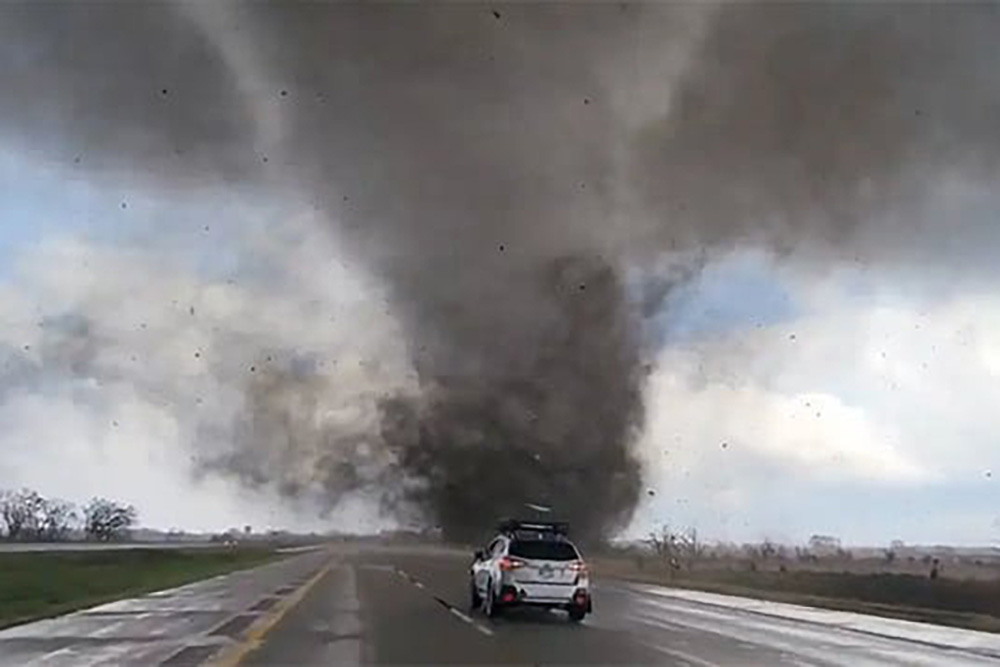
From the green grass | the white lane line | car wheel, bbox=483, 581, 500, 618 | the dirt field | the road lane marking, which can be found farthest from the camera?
the dirt field

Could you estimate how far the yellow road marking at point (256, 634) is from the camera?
17672mm

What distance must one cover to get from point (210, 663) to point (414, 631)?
6.38 m

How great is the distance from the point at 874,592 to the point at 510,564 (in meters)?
18.0

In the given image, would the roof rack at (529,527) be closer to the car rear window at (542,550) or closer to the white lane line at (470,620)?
the car rear window at (542,550)

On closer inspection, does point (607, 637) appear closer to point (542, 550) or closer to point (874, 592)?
point (542, 550)

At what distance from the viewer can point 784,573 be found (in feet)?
178

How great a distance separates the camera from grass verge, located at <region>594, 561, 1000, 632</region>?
32406mm

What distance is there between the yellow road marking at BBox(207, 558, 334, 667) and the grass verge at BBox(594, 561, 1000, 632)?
522 inches

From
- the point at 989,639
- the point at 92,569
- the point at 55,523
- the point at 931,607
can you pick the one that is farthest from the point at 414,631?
the point at 55,523

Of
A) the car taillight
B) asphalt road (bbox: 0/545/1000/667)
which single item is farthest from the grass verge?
the car taillight

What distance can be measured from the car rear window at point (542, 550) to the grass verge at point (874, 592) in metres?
8.06

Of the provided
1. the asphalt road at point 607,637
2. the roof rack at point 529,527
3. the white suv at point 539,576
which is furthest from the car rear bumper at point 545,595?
the roof rack at point 529,527

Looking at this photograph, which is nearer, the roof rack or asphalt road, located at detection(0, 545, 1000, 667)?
asphalt road, located at detection(0, 545, 1000, 667)

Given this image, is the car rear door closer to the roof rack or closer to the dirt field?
the roof rack
